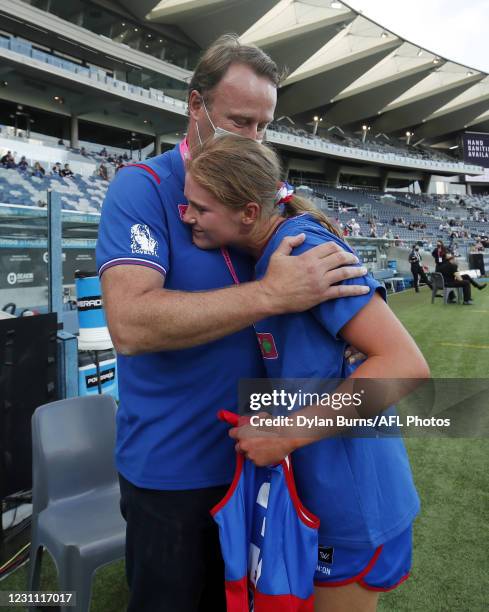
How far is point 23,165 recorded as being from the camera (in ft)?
61.6

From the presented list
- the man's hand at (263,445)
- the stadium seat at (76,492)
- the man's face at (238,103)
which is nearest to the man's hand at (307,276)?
the man's hand at (263,445)

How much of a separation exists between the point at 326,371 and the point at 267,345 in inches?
6.8

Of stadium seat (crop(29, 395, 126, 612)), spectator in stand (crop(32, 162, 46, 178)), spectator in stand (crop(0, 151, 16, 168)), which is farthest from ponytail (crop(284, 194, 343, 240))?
spectator in stand (crop(32, 162, 46, 178))

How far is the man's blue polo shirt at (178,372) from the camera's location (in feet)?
3.64

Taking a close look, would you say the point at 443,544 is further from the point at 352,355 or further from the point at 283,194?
the point at 283,194

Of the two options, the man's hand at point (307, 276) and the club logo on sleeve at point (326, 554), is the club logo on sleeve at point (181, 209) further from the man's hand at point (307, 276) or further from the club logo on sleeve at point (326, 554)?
the club logo on sleeve at point (326, 554)

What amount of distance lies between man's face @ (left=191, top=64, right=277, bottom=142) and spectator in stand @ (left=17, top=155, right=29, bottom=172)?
1980cm

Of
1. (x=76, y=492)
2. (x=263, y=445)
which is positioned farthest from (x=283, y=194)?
(x=76, y=492)

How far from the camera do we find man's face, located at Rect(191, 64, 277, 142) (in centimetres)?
125

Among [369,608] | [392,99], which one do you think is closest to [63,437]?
[369,608]

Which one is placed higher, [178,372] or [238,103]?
[238,103]

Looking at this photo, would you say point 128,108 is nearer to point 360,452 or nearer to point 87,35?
point 87,35

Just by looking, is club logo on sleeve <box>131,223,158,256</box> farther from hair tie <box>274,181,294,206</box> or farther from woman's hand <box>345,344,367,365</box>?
woman's hand <box>345,344,367,365</box>

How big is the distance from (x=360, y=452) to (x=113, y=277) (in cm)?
69
